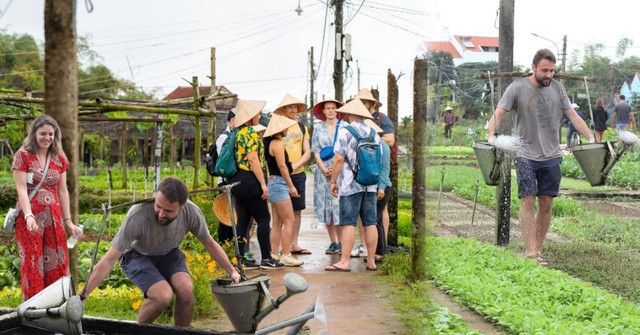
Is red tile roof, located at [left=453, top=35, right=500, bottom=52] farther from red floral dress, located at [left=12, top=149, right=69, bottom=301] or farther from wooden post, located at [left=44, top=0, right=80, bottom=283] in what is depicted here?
red floral dress, located at [left=12, top=149, right=69, bottom=301]

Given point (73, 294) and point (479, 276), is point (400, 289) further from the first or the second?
point (73, 294)

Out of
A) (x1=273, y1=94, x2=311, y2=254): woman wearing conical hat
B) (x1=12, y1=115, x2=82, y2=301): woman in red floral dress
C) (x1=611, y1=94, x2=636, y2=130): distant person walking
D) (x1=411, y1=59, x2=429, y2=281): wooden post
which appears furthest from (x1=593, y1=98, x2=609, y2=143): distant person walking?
(x1=273, y1=94, x2=311, y2=254): woman wearing conical hat

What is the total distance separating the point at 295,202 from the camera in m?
8.00

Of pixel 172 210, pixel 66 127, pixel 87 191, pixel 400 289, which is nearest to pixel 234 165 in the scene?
pixel 400 289

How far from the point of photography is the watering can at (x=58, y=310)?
385 centimetres

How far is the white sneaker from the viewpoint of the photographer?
7629 millimetres

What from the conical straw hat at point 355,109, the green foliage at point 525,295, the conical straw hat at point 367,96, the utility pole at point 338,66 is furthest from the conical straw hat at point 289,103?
the utility pole at point 338,66

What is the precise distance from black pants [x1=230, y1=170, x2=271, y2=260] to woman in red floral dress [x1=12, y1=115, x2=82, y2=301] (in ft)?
5.66

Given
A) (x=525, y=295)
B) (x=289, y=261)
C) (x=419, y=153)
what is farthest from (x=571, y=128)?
(x=289, y=261)

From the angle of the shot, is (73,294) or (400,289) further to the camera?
(400,289)

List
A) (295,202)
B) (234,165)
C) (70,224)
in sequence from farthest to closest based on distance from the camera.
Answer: (295,202)
(234,165)
(70,224)

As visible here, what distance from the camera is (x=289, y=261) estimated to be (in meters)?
7.65

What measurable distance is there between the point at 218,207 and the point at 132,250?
2851 mm

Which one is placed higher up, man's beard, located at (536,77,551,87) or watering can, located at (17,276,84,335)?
man's beard, located at (536,77,551,87)
